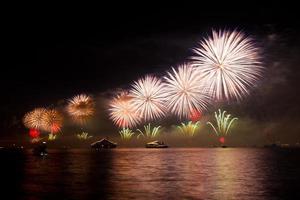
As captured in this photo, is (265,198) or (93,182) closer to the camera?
(265,198)

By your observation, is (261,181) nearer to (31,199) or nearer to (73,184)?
(73,184)

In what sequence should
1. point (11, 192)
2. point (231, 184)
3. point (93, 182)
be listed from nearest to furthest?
point (11, 192) < point (231, 184) < point (93, 182)

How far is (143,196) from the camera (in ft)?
156

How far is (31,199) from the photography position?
149 feet

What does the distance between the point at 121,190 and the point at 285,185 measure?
2612cm

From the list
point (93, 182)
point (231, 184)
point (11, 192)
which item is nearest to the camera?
point (11, 192)

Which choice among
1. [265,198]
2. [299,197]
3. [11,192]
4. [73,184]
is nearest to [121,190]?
[73,184]

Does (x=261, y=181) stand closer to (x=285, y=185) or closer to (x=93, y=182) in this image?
(x=285, y=185)

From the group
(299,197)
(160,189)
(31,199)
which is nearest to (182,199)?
(160,189)

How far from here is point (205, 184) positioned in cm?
5969

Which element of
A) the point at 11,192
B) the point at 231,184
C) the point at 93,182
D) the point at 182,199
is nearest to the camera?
the point at 182,199

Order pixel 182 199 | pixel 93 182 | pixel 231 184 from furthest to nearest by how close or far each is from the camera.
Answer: pixel 93 182, pixel 231 184, pixel 182 199

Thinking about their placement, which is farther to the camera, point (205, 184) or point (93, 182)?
point (93, 182)

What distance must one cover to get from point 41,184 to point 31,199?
16.3 metres
